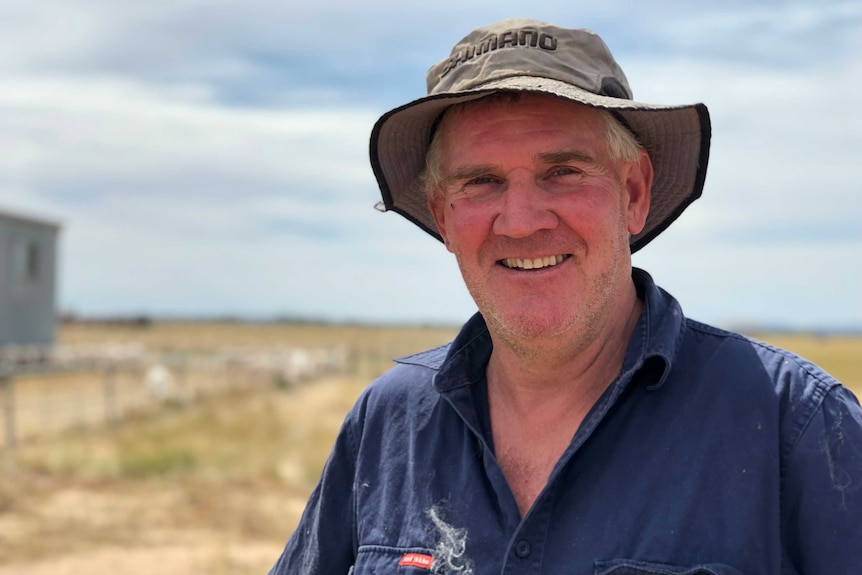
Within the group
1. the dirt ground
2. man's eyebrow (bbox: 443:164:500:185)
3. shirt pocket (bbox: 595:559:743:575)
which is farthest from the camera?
the dirt ground

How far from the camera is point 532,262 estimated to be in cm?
207

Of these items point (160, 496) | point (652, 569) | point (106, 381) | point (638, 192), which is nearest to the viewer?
point (652, 569)

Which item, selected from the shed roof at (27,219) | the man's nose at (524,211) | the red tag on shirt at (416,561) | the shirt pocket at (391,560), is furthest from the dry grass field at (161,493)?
the shed roof at (27,219)

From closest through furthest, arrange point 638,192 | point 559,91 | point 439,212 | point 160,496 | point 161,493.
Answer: point 559,91 < point 638,192 < point 439,212 < point 160,496 < point 161,493

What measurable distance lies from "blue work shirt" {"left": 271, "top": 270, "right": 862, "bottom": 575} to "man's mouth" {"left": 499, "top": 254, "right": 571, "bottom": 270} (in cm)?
24

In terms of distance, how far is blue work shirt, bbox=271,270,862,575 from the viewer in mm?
1738

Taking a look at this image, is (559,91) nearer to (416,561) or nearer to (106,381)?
(416,561)

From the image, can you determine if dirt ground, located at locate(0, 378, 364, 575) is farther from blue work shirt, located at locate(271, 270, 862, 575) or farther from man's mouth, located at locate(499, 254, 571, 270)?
man's mouth, located at locate(499, 254, 571, 270)

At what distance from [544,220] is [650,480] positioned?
587 millimetres

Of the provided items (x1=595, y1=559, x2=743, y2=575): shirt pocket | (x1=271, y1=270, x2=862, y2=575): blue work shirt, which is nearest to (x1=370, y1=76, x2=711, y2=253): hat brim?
(x1=271, y1=270, x2=862, y2=575): blue work shirt

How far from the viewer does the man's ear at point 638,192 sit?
87.1 inches

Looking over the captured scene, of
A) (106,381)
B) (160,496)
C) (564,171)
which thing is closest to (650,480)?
(564,171)

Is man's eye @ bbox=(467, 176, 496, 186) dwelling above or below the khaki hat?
below

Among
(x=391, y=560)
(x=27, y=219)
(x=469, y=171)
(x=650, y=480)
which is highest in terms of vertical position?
(x=27, y=219)
